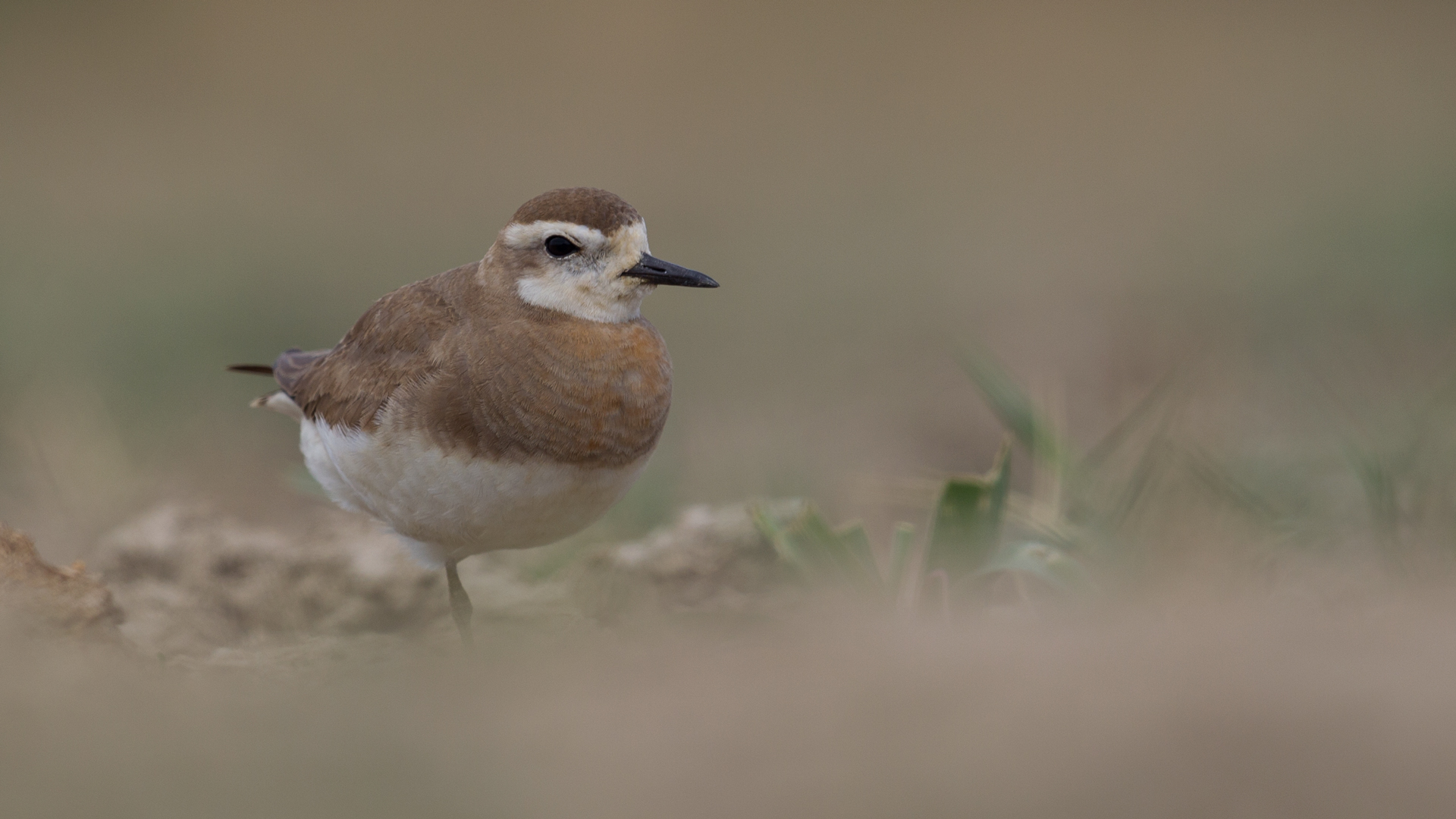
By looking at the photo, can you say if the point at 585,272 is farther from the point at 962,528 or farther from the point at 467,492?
the point at 962,528

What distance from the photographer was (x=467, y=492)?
406 centimetres

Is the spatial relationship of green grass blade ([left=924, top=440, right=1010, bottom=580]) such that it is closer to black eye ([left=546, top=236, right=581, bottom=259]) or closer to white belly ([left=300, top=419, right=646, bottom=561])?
white belly ([left=300, top=419, right=646, bottom=561])

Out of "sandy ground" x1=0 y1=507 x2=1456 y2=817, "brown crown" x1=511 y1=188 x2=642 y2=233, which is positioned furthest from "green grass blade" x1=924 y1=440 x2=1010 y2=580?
"brown crown" x1=511 y1=188 x2=642 y2=233

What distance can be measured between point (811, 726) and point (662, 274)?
2.12 meters

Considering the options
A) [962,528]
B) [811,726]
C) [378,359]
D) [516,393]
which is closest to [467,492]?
[516,393]

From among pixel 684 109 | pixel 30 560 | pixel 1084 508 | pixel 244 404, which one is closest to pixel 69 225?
pixel 244 404

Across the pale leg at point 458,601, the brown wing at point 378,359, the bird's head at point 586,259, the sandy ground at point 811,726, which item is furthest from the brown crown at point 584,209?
the sandy ground at point 811,726

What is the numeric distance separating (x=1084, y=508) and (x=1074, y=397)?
340 centimetres

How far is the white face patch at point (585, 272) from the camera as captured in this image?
428 centimetres

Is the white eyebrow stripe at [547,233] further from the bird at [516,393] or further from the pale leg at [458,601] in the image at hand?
the pale leg at [458,601]

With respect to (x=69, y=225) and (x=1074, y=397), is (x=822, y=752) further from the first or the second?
(x=69, y=225)

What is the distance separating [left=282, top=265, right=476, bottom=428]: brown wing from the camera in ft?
14.2

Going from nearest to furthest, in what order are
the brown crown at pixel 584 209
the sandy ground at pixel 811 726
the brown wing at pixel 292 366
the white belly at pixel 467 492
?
the sandy ground at pixel 811 726 < the white belly at pixel 467 492 < the brown crown at pixel 584 209 < the brown wing at pixel 292 366

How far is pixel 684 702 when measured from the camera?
2.61 m
